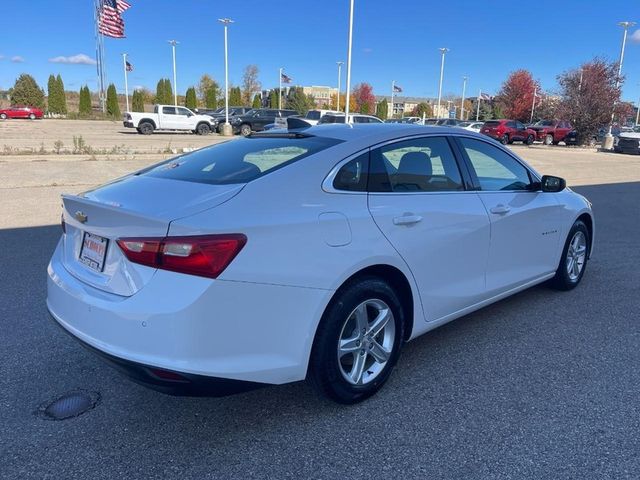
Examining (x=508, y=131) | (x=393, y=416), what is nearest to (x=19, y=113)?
(x=508, y=131)

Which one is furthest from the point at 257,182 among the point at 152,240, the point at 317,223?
the point at 152,240

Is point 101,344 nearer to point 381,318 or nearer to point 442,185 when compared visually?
point 381,318

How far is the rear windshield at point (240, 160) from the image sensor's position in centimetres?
298

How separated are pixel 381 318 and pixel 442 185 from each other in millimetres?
1093

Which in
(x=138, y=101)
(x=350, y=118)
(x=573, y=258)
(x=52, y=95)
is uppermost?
(x=52, y=95)

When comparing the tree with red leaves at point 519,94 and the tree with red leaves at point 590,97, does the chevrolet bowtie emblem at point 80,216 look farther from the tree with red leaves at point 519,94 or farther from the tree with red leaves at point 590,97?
the tree with red leaves at point 519,94

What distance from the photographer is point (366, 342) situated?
3.09m

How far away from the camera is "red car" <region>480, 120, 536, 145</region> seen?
34.8 metres

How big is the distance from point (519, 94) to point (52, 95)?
59617mm

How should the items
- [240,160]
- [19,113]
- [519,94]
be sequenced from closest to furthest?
[240,160], [19,113], [519,94]

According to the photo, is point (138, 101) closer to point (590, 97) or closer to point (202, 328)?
point (590, 97)

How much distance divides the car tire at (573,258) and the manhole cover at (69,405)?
4179 millimetres

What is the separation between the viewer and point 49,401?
10.1 feet

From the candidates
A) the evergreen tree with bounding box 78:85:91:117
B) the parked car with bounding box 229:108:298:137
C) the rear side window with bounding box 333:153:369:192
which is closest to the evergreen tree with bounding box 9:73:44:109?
the evergreen tree with bounding box 78:85:91:117
